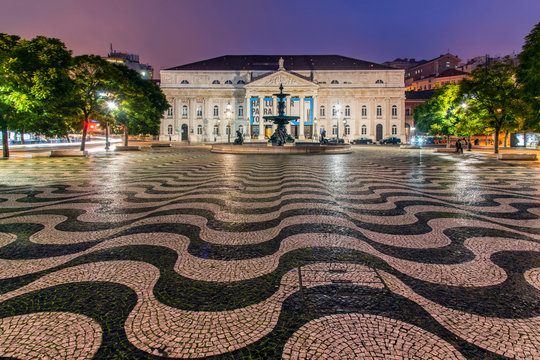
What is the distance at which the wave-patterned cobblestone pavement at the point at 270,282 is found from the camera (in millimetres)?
2215

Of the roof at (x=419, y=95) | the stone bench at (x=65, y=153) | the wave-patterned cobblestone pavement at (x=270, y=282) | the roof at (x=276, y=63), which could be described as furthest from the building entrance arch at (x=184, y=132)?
the wave-patterned cobblestone pavement at (x=270, y=282)

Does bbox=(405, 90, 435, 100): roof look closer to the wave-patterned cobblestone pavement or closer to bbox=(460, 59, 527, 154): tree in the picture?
bbox=(460, 59, 527, 154): tree

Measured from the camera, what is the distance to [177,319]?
2.52 m

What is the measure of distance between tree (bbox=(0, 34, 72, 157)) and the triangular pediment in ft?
183

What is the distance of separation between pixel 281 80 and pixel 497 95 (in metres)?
55.9

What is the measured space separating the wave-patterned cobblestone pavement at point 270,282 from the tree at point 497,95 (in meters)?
22.2

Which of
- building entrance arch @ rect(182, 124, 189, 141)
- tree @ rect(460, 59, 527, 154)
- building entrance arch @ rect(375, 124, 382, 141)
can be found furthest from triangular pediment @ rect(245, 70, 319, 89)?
tree @ rect(460, 59, 527, 154)

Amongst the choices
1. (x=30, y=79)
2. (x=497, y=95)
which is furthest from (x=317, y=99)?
(x=30, y=79)

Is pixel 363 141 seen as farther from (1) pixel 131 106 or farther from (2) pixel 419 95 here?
(1) pixel 131 106

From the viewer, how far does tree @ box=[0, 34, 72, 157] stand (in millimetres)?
18656

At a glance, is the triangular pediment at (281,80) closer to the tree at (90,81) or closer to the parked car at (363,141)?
the parked car at (363,141)

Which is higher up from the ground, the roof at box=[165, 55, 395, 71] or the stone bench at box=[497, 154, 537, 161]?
the roof at box=[165, 55, 395, 71]

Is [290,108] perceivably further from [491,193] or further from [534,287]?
[534,287]

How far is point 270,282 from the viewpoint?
319 centimetres
